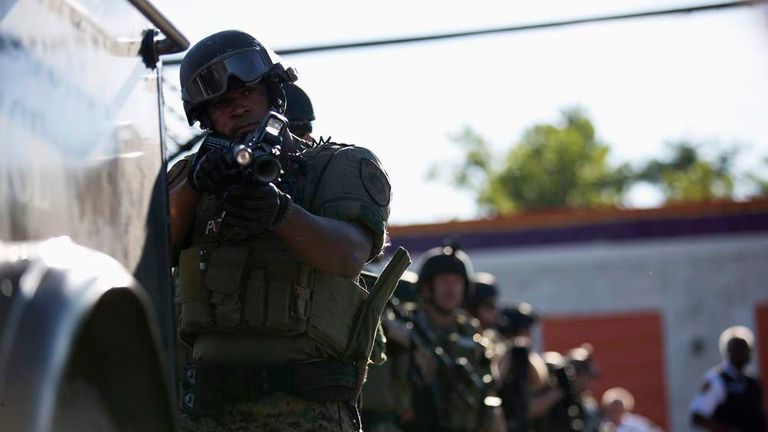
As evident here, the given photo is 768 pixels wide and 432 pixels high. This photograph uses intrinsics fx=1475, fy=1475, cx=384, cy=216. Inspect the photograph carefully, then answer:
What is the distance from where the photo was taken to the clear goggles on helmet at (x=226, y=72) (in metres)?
A: 3.67

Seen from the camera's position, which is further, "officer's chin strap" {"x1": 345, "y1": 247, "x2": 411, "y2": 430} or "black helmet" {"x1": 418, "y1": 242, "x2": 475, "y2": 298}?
"black helmet" {"x1": 418, "y1": 242, "x2": 475, "y2": 298}

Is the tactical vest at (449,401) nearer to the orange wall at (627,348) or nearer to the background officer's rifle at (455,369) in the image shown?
the background officer's rifle at (455,369)

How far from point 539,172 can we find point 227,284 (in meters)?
61.3

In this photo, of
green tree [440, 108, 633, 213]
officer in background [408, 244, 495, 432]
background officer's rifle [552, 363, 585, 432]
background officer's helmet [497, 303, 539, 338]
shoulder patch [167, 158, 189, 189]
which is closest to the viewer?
shoulder patch [167, 158, 189, 189]

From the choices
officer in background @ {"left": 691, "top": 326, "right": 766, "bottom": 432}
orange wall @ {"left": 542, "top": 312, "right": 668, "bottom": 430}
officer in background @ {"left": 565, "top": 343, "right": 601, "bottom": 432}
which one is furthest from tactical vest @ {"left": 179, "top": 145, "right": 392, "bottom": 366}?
orange wall @ {"left": 542, "top": 312, "right": 668, "bottom": 430}

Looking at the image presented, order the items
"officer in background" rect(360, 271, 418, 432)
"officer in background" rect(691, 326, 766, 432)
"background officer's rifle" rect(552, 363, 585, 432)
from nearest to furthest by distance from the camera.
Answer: "officer in background" rect(360, 271, 418, 432)
"background officer's rifle" rect(552, 363, 585, 432)
"officer in background" rect(691, 326, 766, 432)

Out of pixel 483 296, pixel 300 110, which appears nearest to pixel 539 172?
pixel 483 296

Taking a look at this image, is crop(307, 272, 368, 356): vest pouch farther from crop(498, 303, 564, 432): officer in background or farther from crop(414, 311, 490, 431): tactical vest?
crop(498, 303, 564, 432): officer in background

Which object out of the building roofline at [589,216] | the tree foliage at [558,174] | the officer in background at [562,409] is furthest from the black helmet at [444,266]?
the tree foliage at [558,174]

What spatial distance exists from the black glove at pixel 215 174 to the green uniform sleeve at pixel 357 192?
387mm

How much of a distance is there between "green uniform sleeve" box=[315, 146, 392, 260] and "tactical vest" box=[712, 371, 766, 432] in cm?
940

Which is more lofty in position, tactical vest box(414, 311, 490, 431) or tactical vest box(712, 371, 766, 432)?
tactical vest box(414, 311, 490, 431)

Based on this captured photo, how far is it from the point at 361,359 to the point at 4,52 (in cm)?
158

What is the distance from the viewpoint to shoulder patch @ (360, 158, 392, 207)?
12.3 ft
